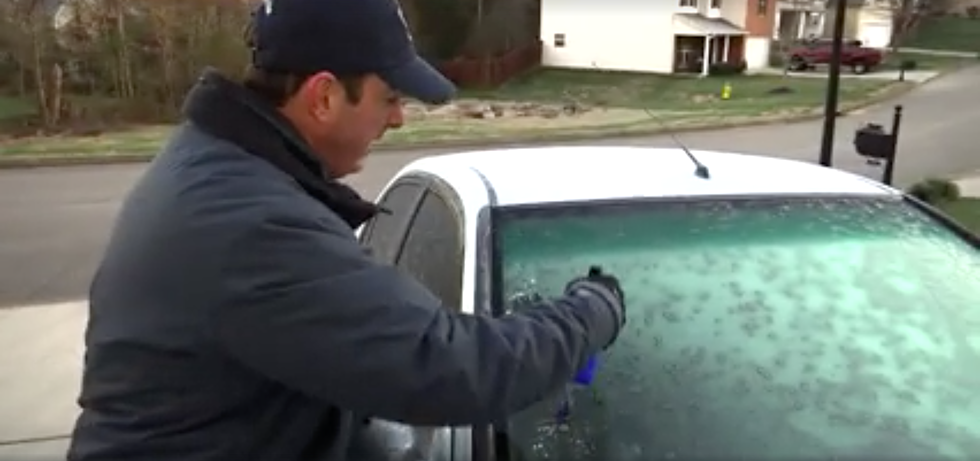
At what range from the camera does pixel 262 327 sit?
1.37 m

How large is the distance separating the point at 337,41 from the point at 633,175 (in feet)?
4.66

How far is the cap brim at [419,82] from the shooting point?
153 centimetres

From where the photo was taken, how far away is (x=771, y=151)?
18.7 meters

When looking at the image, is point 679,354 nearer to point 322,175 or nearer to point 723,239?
point 723,239

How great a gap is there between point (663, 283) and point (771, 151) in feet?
55.4

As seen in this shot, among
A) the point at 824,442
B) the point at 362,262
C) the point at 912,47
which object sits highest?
the point at 362,262

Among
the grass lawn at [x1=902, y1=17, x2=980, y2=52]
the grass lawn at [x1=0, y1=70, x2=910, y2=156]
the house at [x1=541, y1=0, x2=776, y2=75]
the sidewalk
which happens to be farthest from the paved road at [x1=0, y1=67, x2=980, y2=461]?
the grass lawn at [x1=902, y1=17, x2=980, y2=52]

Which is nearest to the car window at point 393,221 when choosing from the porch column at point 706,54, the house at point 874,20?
the porch column at point 706,54

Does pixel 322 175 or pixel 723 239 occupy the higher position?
pixel 322 175

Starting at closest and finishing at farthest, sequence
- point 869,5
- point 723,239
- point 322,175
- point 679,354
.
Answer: point 322,175 → point 679,354 → point 723,239 → point 869,5

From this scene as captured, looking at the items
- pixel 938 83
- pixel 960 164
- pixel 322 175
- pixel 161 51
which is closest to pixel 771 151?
pixel 960 164

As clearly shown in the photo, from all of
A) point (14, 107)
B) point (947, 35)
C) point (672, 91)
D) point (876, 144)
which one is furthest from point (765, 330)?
point (947, 35)

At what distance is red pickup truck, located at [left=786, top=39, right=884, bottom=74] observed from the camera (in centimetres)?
4369

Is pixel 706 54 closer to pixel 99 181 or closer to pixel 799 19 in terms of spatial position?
pixel 799 19
